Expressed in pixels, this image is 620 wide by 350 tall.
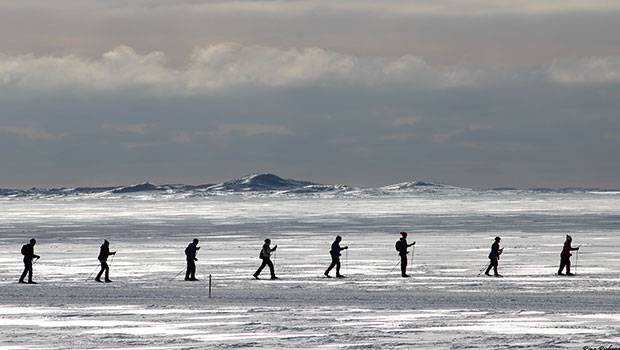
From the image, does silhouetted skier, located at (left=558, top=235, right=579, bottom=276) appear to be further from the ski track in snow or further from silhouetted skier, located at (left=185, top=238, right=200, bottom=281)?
silhouetted skier, located at (left=185, top=238, right=200, bottom=281)

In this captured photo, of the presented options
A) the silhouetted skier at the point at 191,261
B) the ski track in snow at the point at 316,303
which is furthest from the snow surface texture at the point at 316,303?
the silhouetted skier at the point at 191,261

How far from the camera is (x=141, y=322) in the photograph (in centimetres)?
1853

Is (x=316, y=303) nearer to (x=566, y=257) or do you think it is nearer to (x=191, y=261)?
(x=191, y=261)

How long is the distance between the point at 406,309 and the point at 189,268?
30.0ft

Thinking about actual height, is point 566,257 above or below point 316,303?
above

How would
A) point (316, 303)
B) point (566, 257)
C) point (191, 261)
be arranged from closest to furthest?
point (316, 303)
point (191, 261)
point (566, 257)

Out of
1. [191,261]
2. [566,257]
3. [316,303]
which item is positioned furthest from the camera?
[566,257]

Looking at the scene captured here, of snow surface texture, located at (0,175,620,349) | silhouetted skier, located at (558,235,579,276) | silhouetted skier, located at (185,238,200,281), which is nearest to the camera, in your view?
snow surface texture, located at (0,175,620,349)

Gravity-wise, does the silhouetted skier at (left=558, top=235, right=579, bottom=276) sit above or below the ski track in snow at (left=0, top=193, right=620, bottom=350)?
above

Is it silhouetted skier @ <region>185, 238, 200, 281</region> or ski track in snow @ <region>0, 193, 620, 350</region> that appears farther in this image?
silhouetted skier @ <region>185, 238, 200, 281</region>

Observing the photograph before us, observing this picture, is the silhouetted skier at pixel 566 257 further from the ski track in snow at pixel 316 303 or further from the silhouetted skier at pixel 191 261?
the silhouetted skier at pixel 191 261

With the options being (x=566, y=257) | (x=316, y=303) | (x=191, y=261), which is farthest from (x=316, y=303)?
(x=566, y=257)

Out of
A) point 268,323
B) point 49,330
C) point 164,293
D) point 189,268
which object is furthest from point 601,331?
point 189,268

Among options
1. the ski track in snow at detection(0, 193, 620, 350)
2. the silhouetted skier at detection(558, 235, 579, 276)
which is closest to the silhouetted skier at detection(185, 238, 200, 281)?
the ski track in snow at detection(0, 193, 620, 350)
